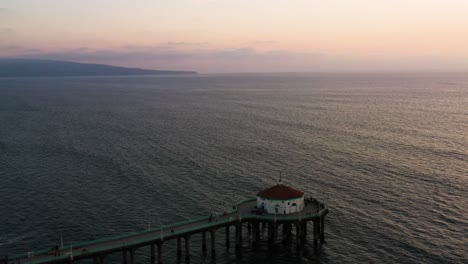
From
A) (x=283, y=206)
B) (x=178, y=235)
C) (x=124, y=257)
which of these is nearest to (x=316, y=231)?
(x=283, y=206)

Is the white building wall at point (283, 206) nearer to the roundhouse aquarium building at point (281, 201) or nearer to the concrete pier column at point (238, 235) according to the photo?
the roundhouse aquarium building at point (281, 201)

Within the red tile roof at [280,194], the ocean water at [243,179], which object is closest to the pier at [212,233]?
the red tile roof at [280,194]

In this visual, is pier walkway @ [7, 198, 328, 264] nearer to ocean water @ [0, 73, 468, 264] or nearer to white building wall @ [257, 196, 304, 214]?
white building wall @ [257, 196, 304, 214]

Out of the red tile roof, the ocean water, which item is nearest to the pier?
the red tile roof

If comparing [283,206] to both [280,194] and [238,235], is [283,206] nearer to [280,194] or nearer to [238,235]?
[280,194]

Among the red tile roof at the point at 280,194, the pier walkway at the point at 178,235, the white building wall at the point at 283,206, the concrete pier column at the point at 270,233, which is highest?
the red tile roof at the point at 280,194
